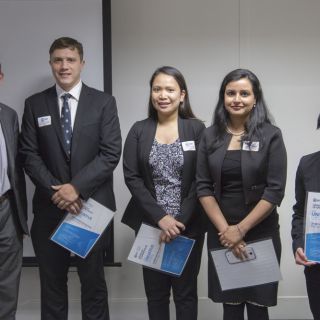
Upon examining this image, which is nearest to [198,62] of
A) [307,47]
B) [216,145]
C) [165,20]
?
[165,20]

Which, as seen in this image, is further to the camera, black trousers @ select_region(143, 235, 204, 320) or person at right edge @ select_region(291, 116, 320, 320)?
black trousers @ select_region(143, 235, 204, 320)

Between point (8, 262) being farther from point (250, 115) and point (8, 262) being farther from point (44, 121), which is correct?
point (250, 115)

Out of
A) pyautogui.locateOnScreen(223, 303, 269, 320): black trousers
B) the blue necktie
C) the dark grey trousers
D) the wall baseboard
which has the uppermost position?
the blue necktie

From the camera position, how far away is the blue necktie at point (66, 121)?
8.29 feet

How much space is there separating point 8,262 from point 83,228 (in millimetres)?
442

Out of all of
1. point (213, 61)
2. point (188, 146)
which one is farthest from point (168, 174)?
point (213, 61)

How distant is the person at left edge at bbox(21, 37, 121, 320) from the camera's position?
2492 mm

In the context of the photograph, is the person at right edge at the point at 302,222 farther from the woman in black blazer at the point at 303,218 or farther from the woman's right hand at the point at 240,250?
the woman's right hand at the point at 240,250

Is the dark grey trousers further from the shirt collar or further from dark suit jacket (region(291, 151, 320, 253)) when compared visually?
dark suit jacket (region(291, 151, 320, 253))

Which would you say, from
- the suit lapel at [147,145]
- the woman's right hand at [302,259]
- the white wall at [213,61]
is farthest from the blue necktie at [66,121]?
the woman's right hand at [302,259]

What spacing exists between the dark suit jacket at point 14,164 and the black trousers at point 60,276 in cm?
11

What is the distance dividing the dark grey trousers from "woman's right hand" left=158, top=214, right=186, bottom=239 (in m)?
0.82

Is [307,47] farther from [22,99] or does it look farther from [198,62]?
[22,99]

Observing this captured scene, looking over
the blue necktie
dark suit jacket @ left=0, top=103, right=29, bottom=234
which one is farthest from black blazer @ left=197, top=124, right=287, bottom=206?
dark suit jacket @ left=0, top=103, right=29, bottom=234
